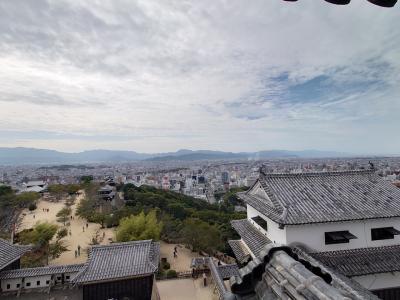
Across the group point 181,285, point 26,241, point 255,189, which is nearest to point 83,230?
point 26,241

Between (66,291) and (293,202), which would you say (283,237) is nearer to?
(293,202)

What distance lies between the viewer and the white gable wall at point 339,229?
9.15 meters

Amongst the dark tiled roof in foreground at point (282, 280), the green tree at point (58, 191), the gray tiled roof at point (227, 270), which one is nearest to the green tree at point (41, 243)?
the gray tiled roof at point (227, 270)

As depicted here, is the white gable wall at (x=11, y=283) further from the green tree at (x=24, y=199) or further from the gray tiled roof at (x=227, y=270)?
the green tree at (x=24, y=199)

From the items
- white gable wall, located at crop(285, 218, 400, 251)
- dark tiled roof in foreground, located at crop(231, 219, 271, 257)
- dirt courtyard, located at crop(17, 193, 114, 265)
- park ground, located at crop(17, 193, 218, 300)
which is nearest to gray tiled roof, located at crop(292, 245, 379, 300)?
white gable wall, located at crop(285, 218, 400, 251)

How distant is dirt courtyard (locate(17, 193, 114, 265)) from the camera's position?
24.0 metres

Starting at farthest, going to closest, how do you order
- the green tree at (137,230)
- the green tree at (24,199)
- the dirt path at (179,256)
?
1. the green tree at (24,199)
2. the dirt path at (179,256)
3. the green tree at (137,230)

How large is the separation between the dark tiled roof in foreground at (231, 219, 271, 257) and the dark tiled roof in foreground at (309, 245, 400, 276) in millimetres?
1996

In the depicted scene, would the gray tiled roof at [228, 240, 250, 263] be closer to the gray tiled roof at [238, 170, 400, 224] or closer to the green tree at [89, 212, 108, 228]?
the gray tiled roof at [238, 170, 400, 224]

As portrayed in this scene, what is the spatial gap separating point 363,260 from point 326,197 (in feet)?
8.23

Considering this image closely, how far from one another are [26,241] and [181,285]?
51.8 ft

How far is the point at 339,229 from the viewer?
31.0ft

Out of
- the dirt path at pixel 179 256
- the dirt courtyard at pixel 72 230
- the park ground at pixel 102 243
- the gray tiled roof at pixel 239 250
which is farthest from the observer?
the dirt courtyard at pixel 72 230

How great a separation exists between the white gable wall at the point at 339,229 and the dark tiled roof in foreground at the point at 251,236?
131cm
